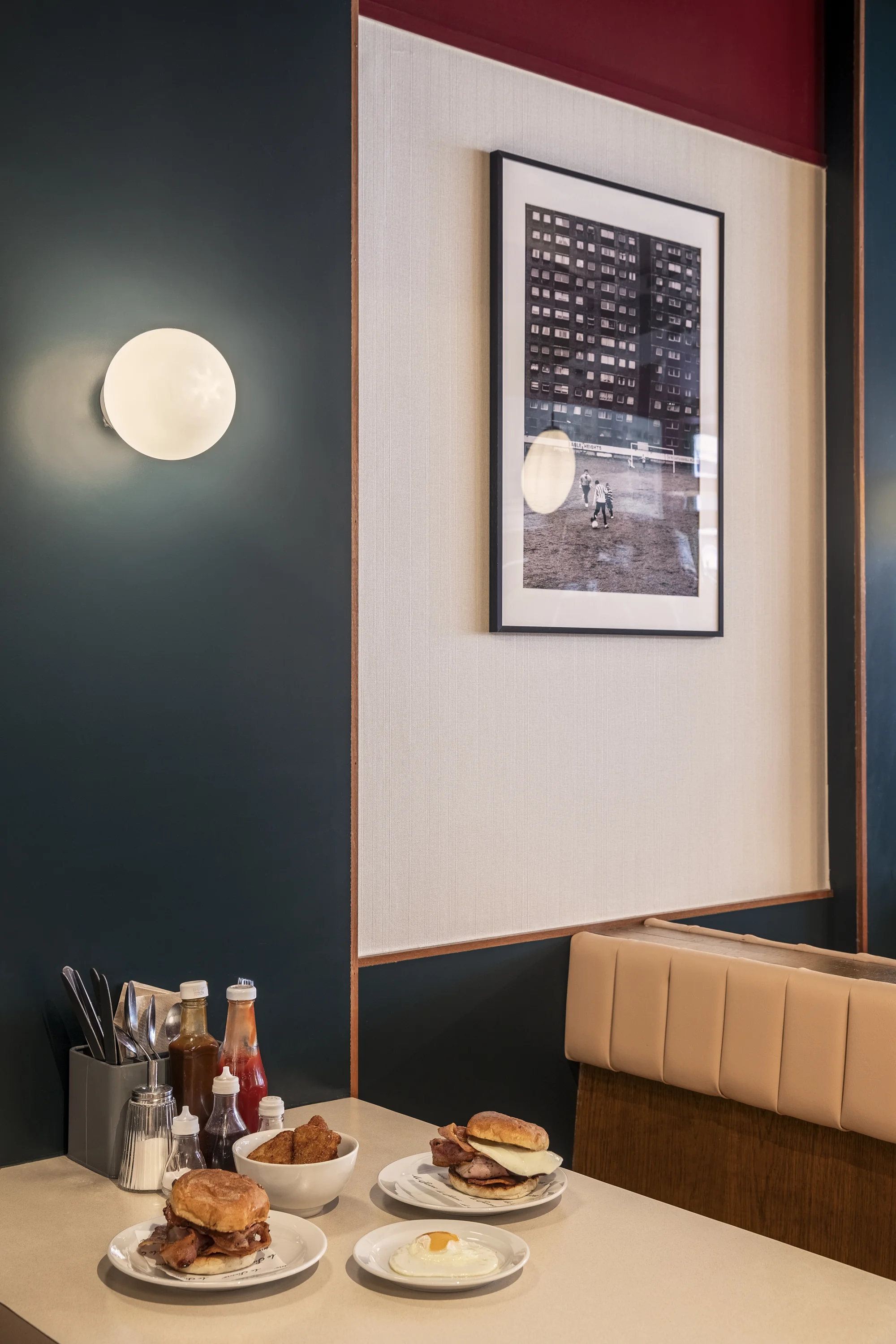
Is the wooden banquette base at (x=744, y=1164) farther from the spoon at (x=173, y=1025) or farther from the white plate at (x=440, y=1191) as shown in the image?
the spoon at (x=173, y=1025)

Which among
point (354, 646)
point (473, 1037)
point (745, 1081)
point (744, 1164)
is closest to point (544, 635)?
point (354, 646)


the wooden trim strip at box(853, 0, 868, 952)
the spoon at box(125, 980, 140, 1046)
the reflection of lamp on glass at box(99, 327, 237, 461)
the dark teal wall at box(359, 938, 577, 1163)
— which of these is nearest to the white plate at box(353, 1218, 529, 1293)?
the spoon at box(125, 980, 140, 1046)

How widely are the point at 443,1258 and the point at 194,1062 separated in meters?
0.45

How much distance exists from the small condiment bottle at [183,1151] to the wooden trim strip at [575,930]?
0.63m

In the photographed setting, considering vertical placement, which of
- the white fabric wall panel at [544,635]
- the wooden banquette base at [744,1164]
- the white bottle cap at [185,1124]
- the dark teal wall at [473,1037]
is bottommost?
the wooden banquette base at [744,1164]

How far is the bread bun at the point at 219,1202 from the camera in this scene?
49.1 inches

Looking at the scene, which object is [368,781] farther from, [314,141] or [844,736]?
[844,736]

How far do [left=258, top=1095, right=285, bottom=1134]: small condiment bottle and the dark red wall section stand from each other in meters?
1.73

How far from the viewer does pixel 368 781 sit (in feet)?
6.79

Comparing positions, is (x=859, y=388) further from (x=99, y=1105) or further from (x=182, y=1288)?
(x=182, y=1288)

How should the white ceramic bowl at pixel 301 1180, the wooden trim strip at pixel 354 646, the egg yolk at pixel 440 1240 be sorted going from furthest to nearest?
the wooden trim strip at pixel 354 646, the white ceramic bowl at pixel 301 1180, the egg yolk at pixel 440 1240

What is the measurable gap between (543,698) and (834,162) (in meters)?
1.49

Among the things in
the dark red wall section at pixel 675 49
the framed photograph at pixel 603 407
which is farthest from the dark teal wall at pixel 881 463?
the framed photograph at pixel 603 407

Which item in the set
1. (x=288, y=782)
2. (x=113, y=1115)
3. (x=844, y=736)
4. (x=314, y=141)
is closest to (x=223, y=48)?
(x=314, y=141)
